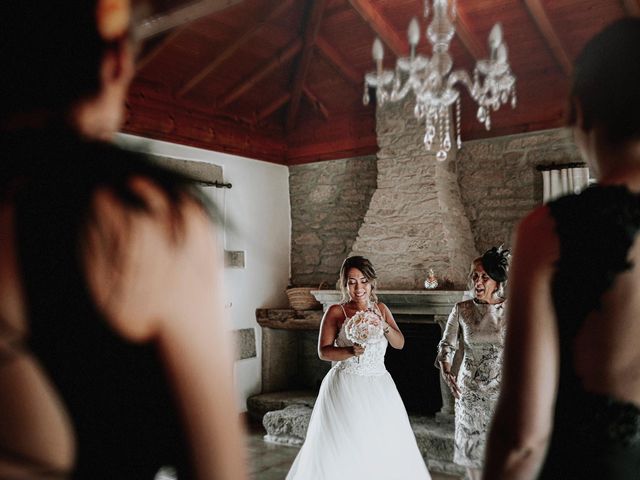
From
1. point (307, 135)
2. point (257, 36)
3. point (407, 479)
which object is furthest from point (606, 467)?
point (307, 135)

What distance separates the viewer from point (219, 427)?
64 centimetres

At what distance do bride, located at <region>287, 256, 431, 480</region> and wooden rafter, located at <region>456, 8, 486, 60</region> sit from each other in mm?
2841

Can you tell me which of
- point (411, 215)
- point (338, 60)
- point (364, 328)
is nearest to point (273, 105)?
point (338, 60)

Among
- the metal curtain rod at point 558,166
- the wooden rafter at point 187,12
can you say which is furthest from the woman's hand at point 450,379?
the wooden rafter at point 187,12

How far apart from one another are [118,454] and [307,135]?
728cm

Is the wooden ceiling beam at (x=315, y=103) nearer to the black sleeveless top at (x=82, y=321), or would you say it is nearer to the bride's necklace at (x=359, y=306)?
the bride's necklace at (x=359, y=306)

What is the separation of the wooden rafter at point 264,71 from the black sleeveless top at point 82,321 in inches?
244

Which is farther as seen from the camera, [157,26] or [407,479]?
[157,26]

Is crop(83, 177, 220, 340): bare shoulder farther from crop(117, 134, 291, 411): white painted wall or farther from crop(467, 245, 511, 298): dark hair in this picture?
crop(117, 134, 291, 411): white painted wall

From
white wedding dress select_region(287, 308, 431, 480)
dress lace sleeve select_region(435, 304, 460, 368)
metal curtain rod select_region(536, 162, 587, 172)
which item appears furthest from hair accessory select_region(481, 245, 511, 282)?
metal curtain rod select_region(536, 162, 587, 172)

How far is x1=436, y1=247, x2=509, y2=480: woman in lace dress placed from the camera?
11.2 feet

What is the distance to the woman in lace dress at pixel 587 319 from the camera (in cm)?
103

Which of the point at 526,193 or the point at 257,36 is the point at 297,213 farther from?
the point at 526,193

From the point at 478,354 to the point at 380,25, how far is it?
3.62m
